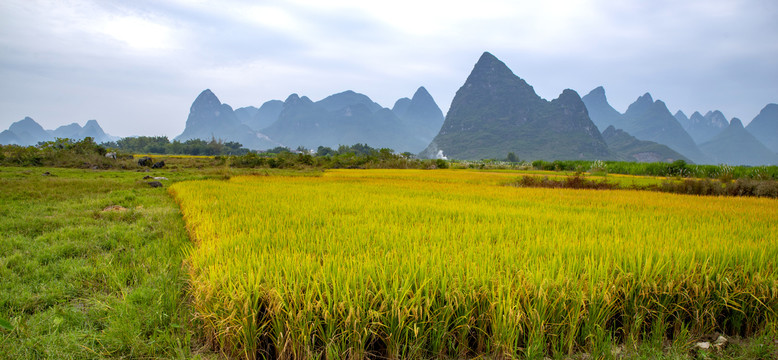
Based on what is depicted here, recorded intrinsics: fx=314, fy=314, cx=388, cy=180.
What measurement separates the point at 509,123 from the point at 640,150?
48.0 meters

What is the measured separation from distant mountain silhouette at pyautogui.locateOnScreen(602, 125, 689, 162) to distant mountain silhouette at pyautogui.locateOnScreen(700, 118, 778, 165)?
73.2 metres

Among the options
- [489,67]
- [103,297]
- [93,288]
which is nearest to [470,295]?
[103,297]

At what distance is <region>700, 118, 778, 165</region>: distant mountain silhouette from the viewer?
534 feet

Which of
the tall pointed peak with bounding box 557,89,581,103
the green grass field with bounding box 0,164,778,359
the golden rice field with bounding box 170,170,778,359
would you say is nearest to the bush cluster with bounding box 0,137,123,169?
the green grass field with bounding box 0,164,778,359

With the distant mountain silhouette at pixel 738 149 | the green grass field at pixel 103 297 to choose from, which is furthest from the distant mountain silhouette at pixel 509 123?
the green grass field at pixel 103 297

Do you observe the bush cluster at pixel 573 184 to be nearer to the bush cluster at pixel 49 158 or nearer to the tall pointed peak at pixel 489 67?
the bush cluster at pixel 49 158

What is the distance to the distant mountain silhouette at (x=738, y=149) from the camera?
16262 centimetres

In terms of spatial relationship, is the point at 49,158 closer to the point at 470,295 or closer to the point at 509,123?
the point at 470,295

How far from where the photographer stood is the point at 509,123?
452 ft

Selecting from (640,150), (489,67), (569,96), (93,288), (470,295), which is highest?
(489,67)

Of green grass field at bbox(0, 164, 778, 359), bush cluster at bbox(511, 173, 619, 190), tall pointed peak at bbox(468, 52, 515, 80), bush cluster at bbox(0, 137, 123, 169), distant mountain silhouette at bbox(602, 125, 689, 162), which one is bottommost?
green grass field at bbox(0, 164, 778, 359)

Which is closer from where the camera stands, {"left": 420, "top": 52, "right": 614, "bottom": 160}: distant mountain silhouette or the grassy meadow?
the grassy meadow

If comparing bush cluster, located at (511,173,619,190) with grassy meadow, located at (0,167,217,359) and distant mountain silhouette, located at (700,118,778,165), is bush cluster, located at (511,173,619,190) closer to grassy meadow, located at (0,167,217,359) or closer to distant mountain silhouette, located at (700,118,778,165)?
grassy meadow, located at (0,167,217,359)

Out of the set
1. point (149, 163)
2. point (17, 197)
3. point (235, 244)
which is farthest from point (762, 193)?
point (149, 163)
